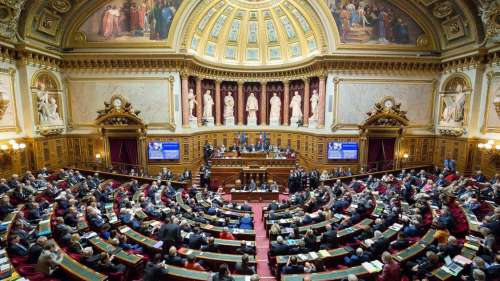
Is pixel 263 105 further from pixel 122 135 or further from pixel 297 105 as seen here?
pixel 122 135

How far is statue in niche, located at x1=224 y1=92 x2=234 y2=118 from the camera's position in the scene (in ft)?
81.8

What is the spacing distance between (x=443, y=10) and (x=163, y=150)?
22881mm

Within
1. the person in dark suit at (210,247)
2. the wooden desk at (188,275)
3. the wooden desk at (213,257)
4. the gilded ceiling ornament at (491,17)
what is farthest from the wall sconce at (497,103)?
the person in dark suit at (210,247)

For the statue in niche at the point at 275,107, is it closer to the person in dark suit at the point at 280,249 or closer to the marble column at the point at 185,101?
the marble column at the point at 185,101

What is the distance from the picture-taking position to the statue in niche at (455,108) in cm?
1761

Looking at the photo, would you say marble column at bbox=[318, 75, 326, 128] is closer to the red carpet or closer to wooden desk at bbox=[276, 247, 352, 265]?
the red carpet

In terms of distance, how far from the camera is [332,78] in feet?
64.2

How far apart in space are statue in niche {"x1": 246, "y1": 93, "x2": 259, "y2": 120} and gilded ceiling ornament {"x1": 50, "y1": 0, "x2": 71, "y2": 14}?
15.8 meters

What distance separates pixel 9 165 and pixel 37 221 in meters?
8.45

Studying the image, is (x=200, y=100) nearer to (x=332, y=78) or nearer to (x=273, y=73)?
(x=273, y=73)

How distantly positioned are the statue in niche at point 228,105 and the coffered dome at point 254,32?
11.1ft

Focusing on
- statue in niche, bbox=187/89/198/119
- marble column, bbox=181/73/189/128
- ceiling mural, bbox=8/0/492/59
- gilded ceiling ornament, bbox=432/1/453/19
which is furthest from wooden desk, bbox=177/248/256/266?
gilded ceiling ornament, bbox=432/1/453/19

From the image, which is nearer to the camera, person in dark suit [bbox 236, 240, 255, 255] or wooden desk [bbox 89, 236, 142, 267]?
wooden desk [bbox 89, 236, 142, 267]

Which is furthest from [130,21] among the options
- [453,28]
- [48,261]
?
[453,28]
